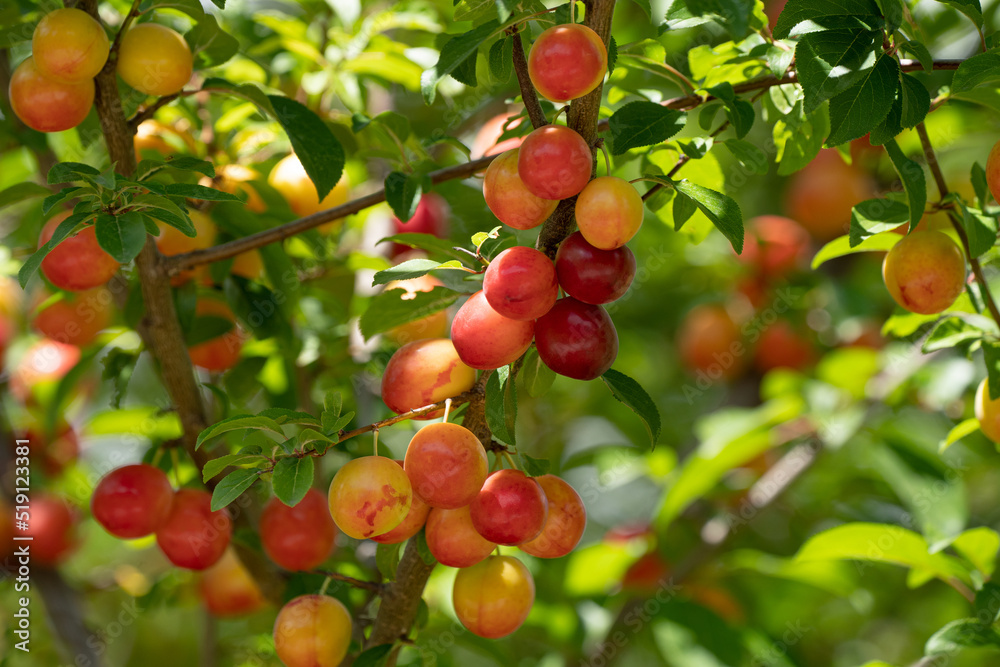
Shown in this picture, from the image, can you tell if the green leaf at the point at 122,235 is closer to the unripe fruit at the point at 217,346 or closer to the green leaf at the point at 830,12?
the unripe fruit at the point at 217,346

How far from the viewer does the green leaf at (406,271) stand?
2.84 feet

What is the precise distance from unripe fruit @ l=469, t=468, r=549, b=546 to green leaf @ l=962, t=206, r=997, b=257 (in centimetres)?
59

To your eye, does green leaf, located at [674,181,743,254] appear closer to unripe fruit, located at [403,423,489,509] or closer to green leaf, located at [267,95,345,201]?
unripe fruit, located at [403,423,489,509]

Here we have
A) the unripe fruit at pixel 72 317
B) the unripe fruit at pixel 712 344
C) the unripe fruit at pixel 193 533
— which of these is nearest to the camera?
the unripe fruit at pixel 193 533

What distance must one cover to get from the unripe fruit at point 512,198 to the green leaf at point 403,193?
0.78 feet

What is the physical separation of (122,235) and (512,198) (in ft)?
1.36

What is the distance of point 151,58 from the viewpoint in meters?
0.99

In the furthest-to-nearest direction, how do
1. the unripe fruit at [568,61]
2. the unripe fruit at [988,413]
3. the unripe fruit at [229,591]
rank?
the unripe fruit at [229,591], the unripe fruit at [988,413], the unripe fruit at [568,61]

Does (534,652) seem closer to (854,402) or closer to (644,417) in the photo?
(854,402)

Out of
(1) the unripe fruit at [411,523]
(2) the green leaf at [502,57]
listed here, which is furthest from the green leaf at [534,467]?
(2) the green leaf at [502,57]

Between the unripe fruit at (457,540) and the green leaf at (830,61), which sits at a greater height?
the green leaf at (830,61)

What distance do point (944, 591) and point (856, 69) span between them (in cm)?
211

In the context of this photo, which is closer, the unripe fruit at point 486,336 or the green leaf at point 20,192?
the unripe fruit at point 486,336

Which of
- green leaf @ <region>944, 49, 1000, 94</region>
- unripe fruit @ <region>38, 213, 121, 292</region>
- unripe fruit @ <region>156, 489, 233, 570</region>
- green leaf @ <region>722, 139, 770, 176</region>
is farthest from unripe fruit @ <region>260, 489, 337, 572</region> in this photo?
green leaf @ <region>944, 49, 1000, 94</region>
